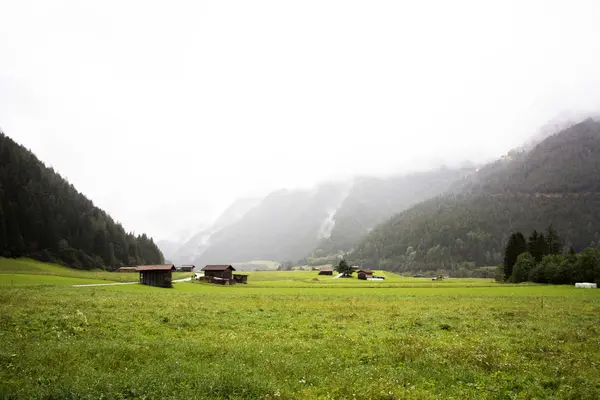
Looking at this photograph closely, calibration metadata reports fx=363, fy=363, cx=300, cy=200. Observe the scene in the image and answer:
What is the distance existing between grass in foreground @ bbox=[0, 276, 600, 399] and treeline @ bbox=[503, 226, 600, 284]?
78.7 m

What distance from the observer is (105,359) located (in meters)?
16.0

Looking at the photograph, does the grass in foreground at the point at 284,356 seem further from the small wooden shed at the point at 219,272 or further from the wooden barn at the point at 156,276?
the small wooden shed at the point at 219,272

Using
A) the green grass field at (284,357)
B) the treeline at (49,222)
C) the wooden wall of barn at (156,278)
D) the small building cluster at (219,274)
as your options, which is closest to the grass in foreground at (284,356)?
the green grass field at (284,357)

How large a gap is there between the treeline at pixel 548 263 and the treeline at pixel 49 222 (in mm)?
162693

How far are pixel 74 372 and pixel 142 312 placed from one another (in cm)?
1950

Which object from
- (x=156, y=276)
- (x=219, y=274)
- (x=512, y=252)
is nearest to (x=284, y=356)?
(x=156, y=276)

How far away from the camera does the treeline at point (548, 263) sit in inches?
3634

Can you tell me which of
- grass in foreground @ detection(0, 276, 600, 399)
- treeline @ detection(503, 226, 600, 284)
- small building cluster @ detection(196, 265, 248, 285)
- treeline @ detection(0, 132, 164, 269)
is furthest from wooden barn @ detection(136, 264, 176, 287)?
treeline @ detection(503, 226, 600, 284)

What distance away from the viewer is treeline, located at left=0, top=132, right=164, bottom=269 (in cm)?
14250

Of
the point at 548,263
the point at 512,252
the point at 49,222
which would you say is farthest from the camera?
the point at 49,222

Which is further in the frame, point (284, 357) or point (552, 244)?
point (552, 244)

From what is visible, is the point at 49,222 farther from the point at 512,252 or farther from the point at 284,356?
the point at 512,252

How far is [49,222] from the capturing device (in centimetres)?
15512

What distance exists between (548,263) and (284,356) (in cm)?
11061
